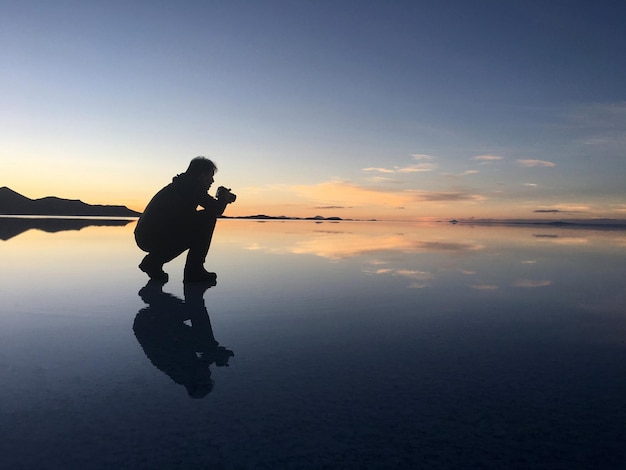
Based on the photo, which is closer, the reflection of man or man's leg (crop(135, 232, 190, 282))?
the reflection of man

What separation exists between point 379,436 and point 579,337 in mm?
3232

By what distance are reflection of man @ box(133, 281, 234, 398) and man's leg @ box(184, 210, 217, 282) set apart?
4.91ft

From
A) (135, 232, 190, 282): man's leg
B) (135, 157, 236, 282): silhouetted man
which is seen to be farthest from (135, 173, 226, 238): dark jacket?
(135, 232, 190, 282): man's leg

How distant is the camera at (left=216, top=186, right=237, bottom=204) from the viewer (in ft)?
25.2

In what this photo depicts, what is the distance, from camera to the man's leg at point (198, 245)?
24.7ft

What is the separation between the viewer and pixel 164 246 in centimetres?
755

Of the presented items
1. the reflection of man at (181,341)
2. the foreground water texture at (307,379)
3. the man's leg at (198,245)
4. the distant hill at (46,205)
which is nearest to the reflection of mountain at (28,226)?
the man's leg at (198,245)

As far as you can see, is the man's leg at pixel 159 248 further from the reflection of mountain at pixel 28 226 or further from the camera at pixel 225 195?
the reflection of mountain at pixel 28 226

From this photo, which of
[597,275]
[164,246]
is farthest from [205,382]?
[597,275]

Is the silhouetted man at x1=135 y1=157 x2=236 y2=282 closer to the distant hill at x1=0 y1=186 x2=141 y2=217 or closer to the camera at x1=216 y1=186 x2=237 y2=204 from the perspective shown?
the camera at x1=216 y1=186 x2=237 y2=204

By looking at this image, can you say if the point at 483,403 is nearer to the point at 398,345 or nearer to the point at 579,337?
the point at 398,345

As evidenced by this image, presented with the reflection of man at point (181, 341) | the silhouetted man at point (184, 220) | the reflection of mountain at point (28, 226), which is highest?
the silhouetted man at point (184, 220)

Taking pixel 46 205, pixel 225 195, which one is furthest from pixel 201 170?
pixel 46 205

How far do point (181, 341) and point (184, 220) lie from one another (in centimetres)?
396
